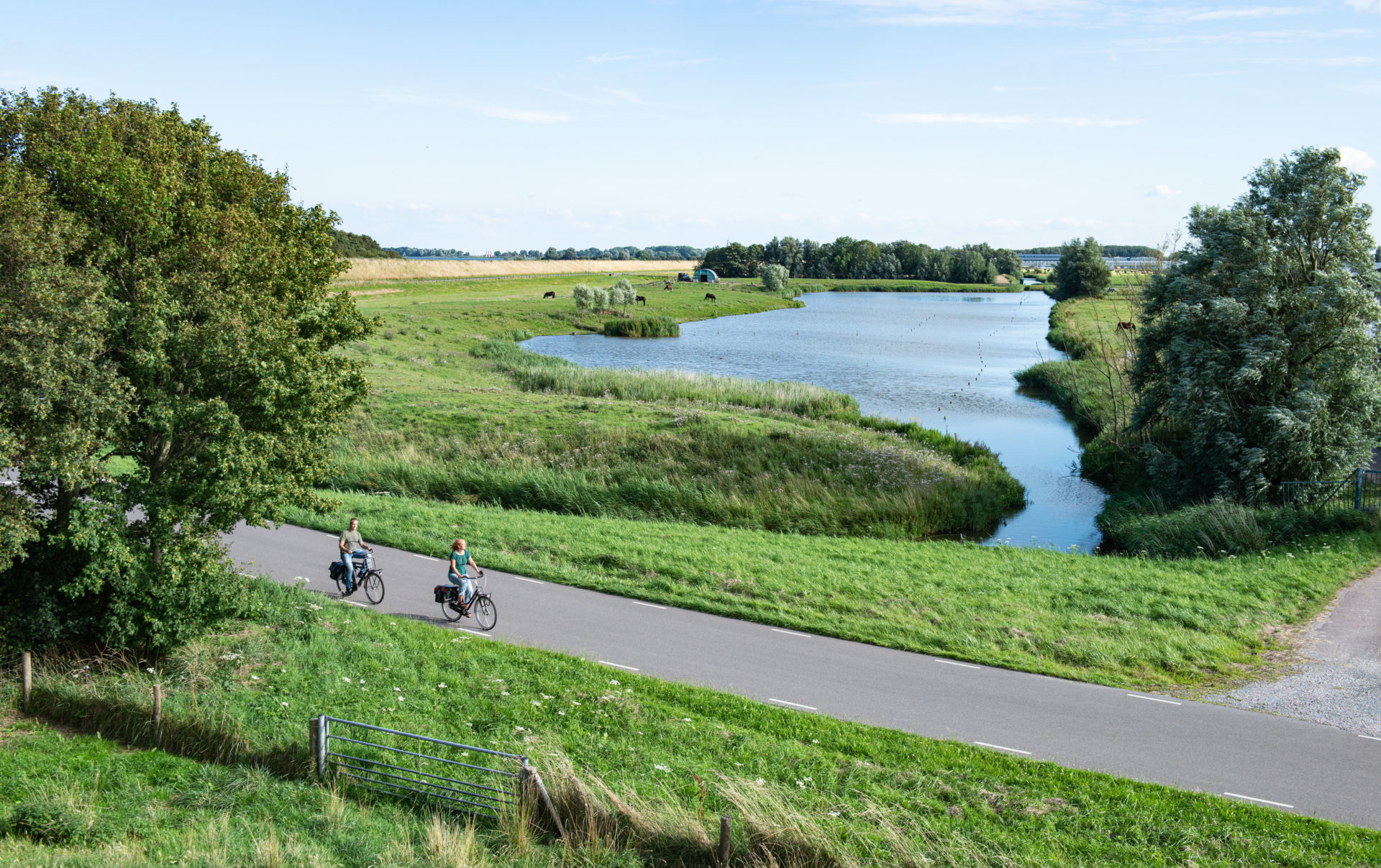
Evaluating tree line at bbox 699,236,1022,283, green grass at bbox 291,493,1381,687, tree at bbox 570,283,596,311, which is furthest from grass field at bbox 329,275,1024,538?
tree line at bbox 699,236,1022,283

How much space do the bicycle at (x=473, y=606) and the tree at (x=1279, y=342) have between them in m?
21.6

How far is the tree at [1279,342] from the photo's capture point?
25.0 metres

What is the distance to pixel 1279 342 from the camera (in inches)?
1002

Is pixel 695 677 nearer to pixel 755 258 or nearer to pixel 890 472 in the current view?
pixel 890 472

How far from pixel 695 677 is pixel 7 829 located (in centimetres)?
844

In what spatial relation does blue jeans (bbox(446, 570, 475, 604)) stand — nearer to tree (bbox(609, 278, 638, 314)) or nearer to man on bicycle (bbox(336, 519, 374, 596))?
man on bicycle (bbox(336, 519, 374, 596))

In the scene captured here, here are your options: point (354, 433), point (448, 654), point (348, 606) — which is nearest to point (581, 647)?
point (448, 654)

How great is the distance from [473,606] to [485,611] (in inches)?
11.8

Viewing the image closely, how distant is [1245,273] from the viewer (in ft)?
87.6

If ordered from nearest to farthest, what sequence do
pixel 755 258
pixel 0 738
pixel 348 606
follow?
pixel 0 738 → pixel 348 606 → pixel 755 258

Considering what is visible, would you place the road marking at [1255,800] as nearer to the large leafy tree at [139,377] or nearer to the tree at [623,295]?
the large leafy tree at [139,377]

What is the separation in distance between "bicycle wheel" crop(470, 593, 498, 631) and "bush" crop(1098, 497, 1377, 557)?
1653 cm

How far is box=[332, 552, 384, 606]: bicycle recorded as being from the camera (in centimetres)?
1688

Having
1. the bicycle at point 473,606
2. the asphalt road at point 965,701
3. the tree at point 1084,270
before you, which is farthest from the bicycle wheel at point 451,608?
the tree at point 1084,270
